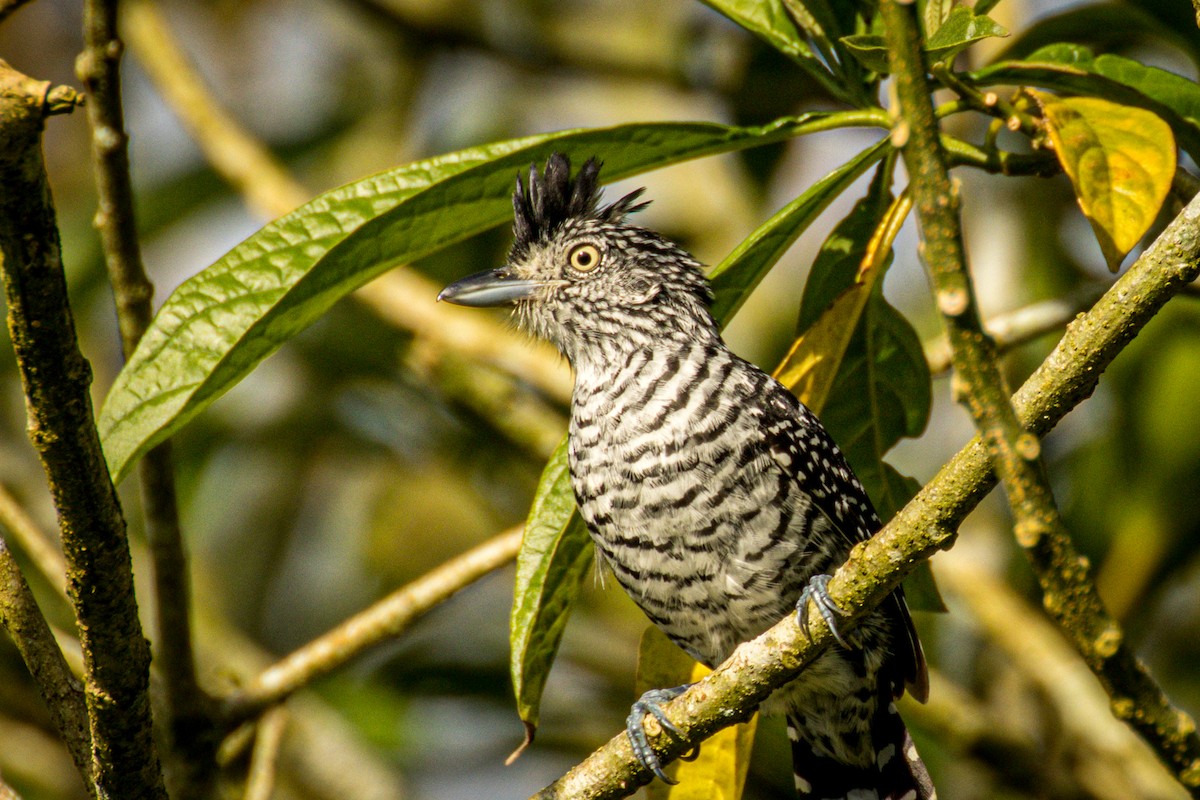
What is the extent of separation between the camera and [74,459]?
1849 millimetres

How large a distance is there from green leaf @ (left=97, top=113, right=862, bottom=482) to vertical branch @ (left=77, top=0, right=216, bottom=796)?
0.64 feet

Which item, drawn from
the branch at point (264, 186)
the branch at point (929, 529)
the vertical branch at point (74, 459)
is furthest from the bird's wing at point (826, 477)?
the branch at point (264, 186)

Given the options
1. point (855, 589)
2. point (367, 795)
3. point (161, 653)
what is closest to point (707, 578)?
point (855, 589)

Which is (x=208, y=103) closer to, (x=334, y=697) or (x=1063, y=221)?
(x=334, y=697)

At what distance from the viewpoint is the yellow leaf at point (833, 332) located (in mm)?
2775

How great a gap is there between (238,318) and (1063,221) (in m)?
3.72

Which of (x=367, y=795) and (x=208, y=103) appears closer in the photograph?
(x=367, y=795)

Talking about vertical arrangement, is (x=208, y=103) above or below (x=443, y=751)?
above

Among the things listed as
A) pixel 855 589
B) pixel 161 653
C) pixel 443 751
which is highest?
pixel 443 751

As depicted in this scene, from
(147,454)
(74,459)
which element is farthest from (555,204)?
(74,459)

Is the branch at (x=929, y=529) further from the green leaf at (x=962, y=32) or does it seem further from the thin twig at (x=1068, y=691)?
the thin twig at (x=1068, y=691)

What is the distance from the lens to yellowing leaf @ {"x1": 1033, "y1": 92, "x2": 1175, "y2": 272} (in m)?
2.26

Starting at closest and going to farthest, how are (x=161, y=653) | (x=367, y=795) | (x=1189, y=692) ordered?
(x=161, y=653), (x=367, y=795), (x=1189, y=692)

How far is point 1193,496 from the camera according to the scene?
456cm
